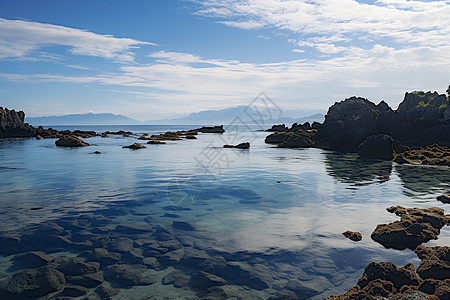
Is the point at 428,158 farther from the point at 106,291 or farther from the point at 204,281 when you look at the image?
the point at 106,291

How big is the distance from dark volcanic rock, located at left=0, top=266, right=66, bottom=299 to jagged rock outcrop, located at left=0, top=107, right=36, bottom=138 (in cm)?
9781

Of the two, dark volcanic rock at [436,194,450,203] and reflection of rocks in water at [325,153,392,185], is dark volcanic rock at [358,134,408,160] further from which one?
dark volcanic rock at [436,194,450,203]

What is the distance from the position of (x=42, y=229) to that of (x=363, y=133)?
161 feet

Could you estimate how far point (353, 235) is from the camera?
10906mm

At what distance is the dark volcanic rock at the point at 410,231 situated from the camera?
10336 millimetres

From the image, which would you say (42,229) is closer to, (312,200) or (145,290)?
(145,290)

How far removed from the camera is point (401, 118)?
54.5m

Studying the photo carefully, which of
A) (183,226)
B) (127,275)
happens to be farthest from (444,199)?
(127,275)

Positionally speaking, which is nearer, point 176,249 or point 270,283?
point 270,283

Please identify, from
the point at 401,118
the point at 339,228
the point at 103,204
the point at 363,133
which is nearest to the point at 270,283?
the point at 339,228

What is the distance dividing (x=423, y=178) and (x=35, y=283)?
26.9 meters

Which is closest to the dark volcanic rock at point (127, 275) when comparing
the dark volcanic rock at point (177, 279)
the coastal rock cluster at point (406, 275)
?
the dark volcanic rock at point (177, 279)

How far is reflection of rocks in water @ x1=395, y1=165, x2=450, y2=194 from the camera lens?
20719mm

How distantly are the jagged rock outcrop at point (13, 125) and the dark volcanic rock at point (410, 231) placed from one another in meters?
102
